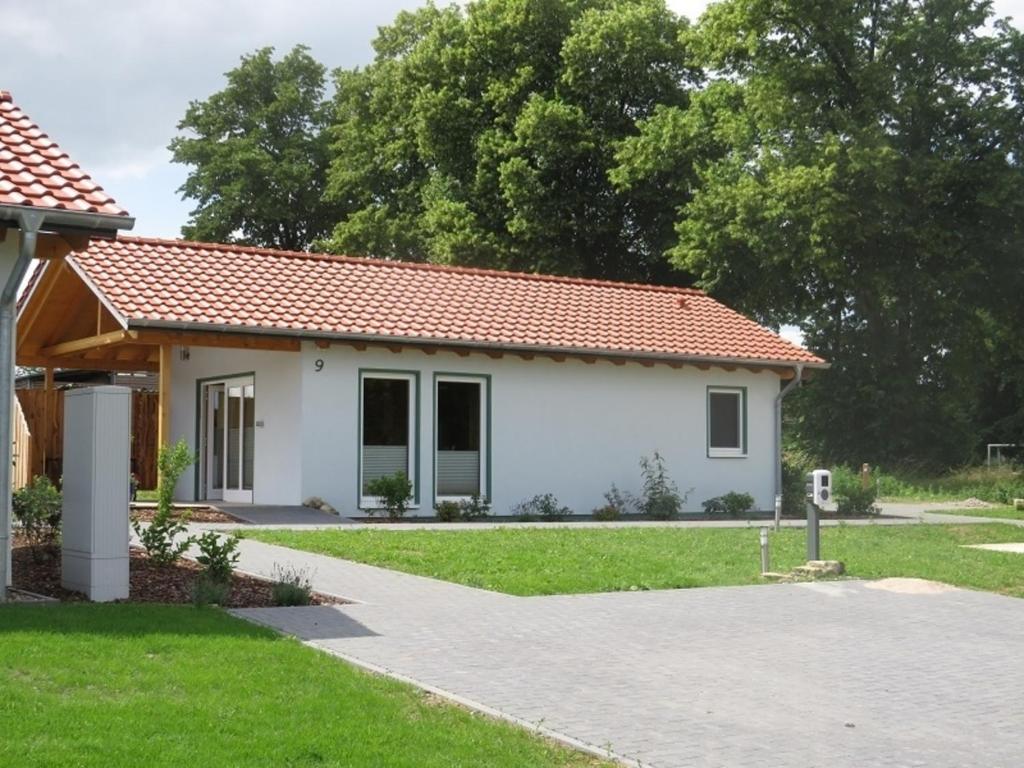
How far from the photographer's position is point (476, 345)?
2356 cm

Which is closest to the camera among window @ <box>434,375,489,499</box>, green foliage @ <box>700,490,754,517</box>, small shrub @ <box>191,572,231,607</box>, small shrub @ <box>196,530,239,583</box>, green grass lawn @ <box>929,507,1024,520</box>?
small shrub @ <box>191,572,231,607</box>

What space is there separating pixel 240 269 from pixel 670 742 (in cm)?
1833

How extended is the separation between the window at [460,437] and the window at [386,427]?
51cm

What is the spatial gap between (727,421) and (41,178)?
18.0 m

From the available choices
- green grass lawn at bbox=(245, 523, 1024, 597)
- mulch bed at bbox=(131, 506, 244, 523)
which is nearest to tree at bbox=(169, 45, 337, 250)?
mulch bed at bbox=(131, 506, 244, 523)

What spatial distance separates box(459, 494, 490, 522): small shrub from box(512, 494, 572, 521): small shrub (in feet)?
2.50

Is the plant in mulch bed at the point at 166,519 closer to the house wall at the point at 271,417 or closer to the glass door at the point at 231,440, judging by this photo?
the house wall at the point at 271,417

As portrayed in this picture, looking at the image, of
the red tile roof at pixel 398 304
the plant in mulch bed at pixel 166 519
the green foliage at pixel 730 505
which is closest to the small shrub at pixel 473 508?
the red tile roof at pixel 398 304

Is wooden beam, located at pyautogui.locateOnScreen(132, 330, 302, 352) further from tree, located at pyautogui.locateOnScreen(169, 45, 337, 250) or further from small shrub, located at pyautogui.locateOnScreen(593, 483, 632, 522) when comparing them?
tree, located at pyautogui.locateOnScreen(169, 45, 337, 250)

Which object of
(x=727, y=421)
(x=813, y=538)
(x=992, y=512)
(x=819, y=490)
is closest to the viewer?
(x=819, y=490)

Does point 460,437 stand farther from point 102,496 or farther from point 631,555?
point 102,496

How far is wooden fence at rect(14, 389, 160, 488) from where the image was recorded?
2552 centimetres

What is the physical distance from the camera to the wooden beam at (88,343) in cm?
2192

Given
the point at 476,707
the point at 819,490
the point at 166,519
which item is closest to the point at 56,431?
the point at 166,519
